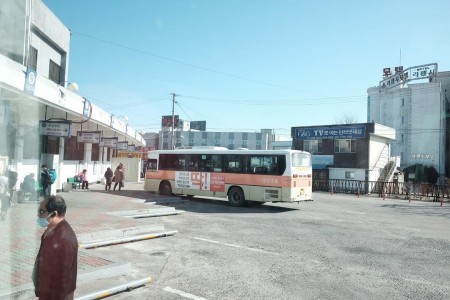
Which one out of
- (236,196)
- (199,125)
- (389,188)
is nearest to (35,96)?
(236,196)

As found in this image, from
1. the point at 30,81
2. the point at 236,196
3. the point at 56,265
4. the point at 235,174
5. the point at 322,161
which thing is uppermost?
the point at 30,81

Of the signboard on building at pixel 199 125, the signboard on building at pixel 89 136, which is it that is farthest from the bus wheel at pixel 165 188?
the signboard on building at pixel 199 125

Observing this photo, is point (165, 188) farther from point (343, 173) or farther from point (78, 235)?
point (343, 173)

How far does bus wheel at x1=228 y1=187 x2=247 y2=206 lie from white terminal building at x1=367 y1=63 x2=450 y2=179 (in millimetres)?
50981

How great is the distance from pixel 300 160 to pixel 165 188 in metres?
8.57

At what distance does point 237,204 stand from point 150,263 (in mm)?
11282

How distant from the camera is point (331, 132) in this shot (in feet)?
126

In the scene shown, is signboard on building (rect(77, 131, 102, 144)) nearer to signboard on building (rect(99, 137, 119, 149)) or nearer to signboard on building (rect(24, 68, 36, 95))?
signboard on building (rect(99, 137, 119, 149))

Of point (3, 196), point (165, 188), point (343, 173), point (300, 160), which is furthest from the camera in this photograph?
point (343, 173)

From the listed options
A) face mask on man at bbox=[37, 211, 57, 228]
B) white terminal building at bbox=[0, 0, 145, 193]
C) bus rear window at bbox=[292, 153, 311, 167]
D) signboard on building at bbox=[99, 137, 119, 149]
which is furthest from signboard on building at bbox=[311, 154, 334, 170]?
face mask on man at bbox=[37, 211, 57, 228]

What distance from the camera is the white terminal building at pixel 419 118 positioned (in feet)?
205

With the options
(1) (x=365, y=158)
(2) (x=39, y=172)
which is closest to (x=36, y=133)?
(2) (x=39, y=172)

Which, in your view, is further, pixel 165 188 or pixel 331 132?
pixel 331 132

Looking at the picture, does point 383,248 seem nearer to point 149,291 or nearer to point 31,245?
point 149,291
